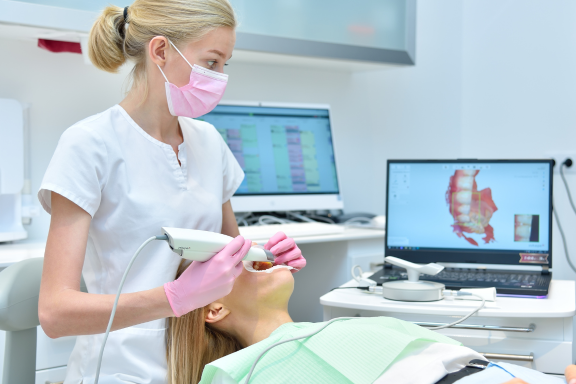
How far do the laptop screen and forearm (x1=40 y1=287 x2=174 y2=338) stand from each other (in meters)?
0.86

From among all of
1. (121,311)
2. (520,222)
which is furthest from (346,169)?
(121,311)

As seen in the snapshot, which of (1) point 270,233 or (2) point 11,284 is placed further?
(1) point 270,233

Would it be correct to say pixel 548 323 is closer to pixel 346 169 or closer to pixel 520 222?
pixel 520 222

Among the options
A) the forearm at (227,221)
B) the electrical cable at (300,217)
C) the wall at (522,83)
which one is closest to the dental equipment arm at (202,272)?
the forearm at (227,221)

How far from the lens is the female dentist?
0.96 m

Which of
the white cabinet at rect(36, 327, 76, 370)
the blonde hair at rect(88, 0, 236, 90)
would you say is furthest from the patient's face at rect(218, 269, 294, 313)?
the white cabinet at rect(36, 327, 76, 370)

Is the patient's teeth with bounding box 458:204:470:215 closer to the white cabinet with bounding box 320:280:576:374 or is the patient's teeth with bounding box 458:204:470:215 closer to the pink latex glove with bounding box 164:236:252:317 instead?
the white cabinet with bounding box 320:280:576:374

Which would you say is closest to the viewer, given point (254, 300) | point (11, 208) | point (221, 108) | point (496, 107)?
point (254, 300)

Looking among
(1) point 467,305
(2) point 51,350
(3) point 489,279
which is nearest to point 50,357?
(2) point 51,350

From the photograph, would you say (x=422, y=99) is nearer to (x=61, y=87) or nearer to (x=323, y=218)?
(x=323, y=218)

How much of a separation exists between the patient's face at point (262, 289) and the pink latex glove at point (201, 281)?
10.6 inches

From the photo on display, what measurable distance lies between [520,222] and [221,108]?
1.11 metres

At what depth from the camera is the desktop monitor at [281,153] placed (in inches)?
82.7

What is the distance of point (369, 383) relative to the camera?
0.95m
